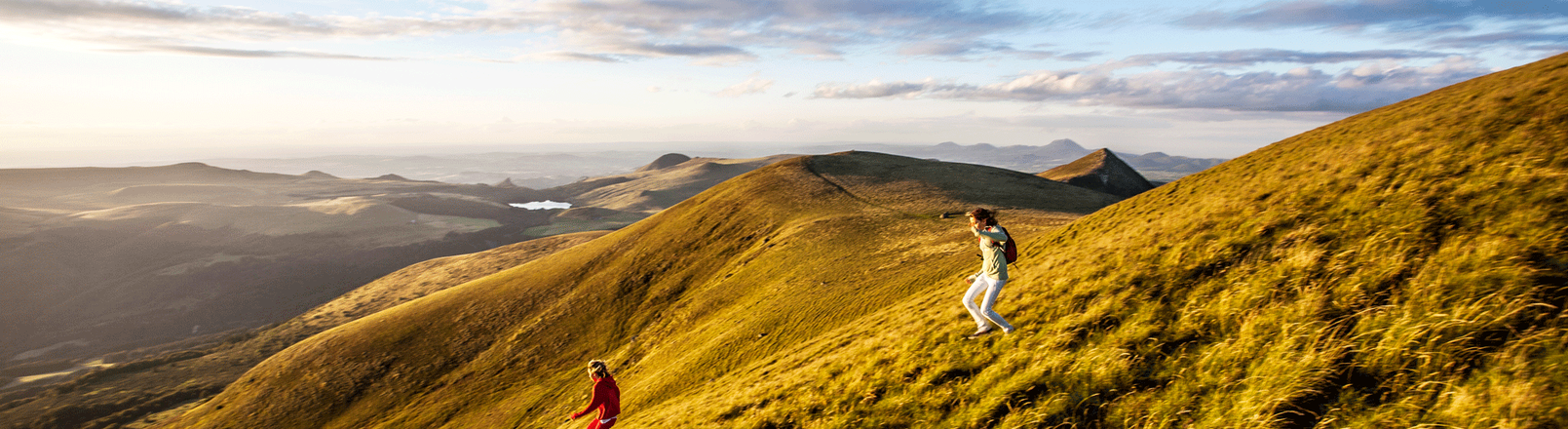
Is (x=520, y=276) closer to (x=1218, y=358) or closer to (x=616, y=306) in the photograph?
(x=616, y=306)

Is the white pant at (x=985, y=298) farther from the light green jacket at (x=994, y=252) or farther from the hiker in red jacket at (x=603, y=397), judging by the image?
the hiker in red jacket at (x=603, y=397)

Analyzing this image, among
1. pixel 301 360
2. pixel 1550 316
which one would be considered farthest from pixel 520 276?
pixel 1550 316

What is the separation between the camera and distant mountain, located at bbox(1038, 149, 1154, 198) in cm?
10775

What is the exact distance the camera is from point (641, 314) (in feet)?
148

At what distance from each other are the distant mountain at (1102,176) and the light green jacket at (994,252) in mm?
101345

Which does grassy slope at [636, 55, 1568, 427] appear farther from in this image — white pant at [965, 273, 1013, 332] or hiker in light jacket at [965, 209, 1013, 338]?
hiker in light jacket at [965, 209, 1013, 338]

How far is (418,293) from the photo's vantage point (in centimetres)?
10475

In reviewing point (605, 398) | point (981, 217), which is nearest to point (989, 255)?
point (981, 217)

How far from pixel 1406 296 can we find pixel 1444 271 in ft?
2.80

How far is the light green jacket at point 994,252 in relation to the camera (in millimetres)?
12328

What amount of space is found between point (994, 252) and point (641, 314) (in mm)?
36757

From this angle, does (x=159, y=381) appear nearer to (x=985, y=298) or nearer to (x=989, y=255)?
(x=985, y=298)

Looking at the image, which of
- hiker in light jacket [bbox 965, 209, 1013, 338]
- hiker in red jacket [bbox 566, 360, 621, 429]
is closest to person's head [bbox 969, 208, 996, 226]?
hiker in light jacket [bbox 965, 209, 1013, 338]

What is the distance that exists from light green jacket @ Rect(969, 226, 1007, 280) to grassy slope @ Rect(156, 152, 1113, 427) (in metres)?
13.3
